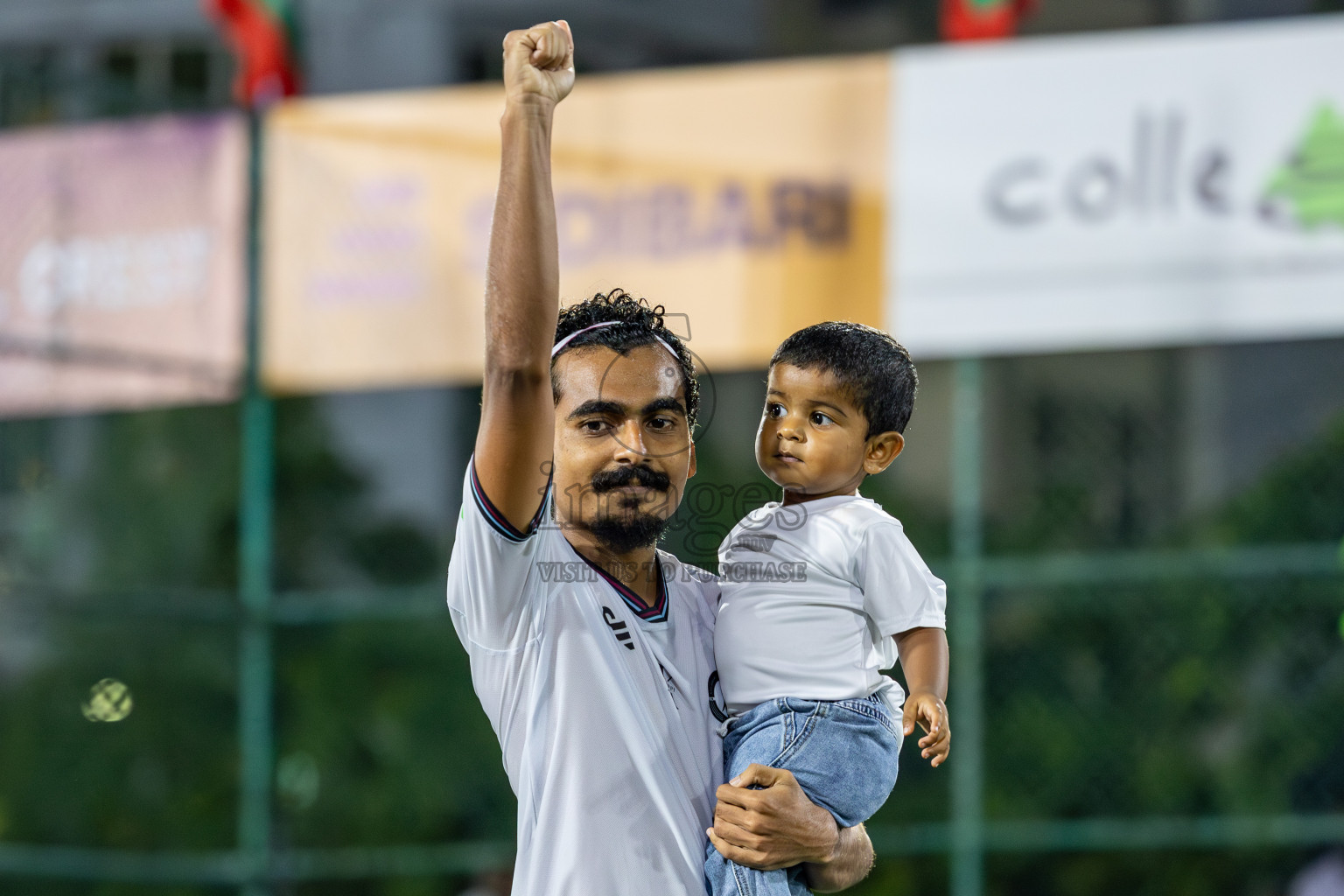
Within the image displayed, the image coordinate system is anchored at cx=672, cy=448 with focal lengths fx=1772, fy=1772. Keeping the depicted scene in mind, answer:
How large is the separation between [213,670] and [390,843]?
118 cm

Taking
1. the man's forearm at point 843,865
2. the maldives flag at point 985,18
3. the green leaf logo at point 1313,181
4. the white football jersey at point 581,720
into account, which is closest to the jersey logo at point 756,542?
the white football jersey at point 581,720

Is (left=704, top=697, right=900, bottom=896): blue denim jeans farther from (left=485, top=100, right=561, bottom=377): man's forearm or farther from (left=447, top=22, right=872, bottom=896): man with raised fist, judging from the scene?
(left=485, top=100, right=561, bottom=377): man's forearm

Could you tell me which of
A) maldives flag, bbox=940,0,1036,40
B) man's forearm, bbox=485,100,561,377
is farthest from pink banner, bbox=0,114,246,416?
man's forearm, bbox=485,100,561,377

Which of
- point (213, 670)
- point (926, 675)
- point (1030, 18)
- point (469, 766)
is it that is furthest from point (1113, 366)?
point (926, 675)

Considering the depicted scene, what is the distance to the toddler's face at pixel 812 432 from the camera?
9.74 ft

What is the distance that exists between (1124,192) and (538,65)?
16.1ft

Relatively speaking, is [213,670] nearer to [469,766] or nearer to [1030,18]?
[469,766]

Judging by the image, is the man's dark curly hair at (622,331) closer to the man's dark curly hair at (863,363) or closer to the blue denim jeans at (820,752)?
the man's dark curly hair at (863,363)

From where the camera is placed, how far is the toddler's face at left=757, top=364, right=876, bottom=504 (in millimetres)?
2969

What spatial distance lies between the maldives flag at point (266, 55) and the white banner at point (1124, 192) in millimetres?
3123

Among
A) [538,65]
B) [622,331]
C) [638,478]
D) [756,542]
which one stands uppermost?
[538,65]

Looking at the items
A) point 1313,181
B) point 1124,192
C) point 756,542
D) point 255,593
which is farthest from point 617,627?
point 255,593

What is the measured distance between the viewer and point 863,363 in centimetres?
299

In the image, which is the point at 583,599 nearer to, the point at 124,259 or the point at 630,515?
the point at 630,515
